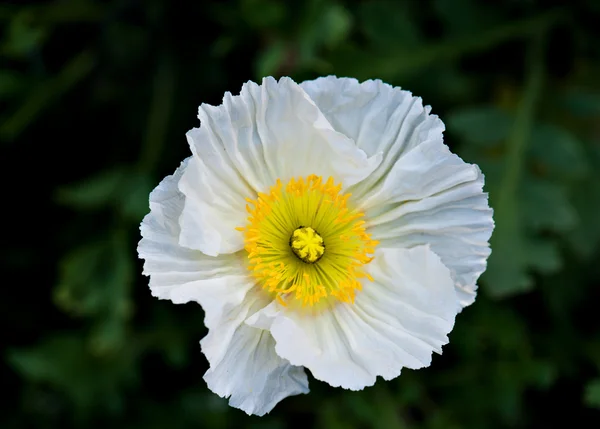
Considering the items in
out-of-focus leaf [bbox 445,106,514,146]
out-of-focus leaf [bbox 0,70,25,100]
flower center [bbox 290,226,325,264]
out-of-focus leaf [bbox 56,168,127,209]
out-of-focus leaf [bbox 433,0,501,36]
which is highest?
out-of-focus leaf [bbox 433,0,501,36]

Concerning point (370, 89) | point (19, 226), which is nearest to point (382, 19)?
point (370, 89)

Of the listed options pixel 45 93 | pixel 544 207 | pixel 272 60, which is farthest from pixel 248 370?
pixel 45 93

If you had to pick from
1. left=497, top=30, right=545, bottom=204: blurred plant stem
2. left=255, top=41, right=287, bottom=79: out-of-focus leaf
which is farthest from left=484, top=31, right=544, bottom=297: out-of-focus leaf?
left=255, top=41, right=287, bottom=79: out-of-focus leaf

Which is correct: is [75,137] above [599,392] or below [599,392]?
above

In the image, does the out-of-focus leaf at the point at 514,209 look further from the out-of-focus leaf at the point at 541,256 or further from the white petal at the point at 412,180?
the white petal at the point at 412,180

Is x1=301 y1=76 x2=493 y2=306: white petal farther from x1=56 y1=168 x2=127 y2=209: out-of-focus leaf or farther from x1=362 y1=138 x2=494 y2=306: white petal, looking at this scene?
x1=56 y1=168 x2=127 y2=209: out-of-focus leaf

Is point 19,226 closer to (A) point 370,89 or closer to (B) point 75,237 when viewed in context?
(B) point 75,237

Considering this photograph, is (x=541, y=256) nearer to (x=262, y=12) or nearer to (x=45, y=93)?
(x=262, y=12)
